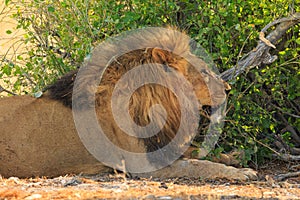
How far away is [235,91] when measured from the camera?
4.53m

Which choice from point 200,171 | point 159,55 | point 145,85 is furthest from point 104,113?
point 200,171

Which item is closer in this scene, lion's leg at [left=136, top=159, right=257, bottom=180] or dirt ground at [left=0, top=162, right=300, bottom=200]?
dirt ground at [left=0, top=162, right=300, bottom=200]

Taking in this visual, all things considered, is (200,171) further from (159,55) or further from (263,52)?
(263,52)

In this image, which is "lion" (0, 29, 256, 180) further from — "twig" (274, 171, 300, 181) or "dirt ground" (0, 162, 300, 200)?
"twig" (274, 171, 300, 181)

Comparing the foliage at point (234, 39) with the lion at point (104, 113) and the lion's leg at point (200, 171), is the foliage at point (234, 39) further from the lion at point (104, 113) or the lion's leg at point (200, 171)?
the lion's leg at point (200, 171)

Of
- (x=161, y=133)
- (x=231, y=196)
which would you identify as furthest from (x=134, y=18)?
(x=231, y=196)

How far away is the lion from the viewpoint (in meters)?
4.23

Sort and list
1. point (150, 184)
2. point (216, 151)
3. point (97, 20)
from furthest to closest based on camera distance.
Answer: point (97, 20) → point (216, 151) → point (150, 184)

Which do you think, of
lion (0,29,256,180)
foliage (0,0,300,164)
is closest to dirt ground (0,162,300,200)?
lion (0,29,256,180)

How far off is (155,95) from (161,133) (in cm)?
30

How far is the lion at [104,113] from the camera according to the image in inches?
167

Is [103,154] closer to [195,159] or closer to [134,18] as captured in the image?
[195,159]

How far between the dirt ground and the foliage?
1.70ft

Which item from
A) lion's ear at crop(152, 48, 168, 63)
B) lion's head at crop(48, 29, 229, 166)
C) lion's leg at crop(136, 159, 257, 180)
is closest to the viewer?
lion's leg at crop(136, 159, 257, 180)
